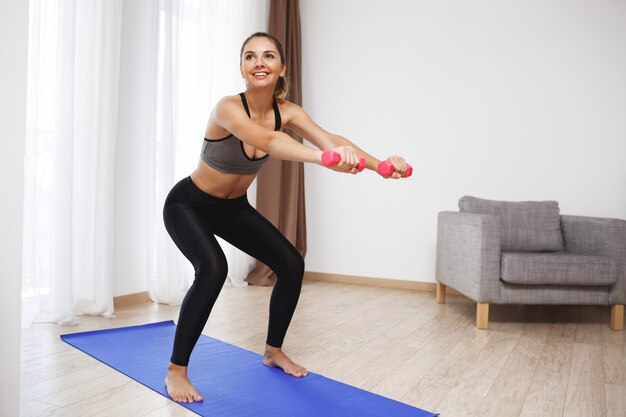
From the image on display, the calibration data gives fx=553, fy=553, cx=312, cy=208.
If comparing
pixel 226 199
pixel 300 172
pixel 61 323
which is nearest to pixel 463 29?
pixel 300 172

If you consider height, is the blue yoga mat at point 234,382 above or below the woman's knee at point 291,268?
below

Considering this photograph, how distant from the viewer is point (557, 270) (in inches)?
124

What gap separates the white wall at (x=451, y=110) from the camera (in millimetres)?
3979

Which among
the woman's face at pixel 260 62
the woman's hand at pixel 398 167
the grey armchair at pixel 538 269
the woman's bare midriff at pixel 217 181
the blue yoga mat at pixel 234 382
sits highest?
the woman's face at pixel 260 62

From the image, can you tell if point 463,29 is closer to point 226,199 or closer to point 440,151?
point 440,151

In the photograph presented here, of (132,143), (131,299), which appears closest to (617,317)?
(131,299)

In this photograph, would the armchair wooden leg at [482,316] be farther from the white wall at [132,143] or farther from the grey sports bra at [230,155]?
the white wall at [132,143]

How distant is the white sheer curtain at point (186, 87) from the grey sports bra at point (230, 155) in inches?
61.2

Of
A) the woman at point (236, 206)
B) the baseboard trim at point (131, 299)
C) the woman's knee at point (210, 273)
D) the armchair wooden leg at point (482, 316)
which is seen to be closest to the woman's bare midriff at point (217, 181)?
the woman at point (236, 206)

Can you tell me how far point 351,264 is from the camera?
471 centimetres

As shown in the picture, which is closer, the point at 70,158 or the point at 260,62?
the point at 260,62

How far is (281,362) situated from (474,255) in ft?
4.88

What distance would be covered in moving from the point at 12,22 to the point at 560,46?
12.4ft

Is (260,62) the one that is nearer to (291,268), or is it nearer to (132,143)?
(291,268)
